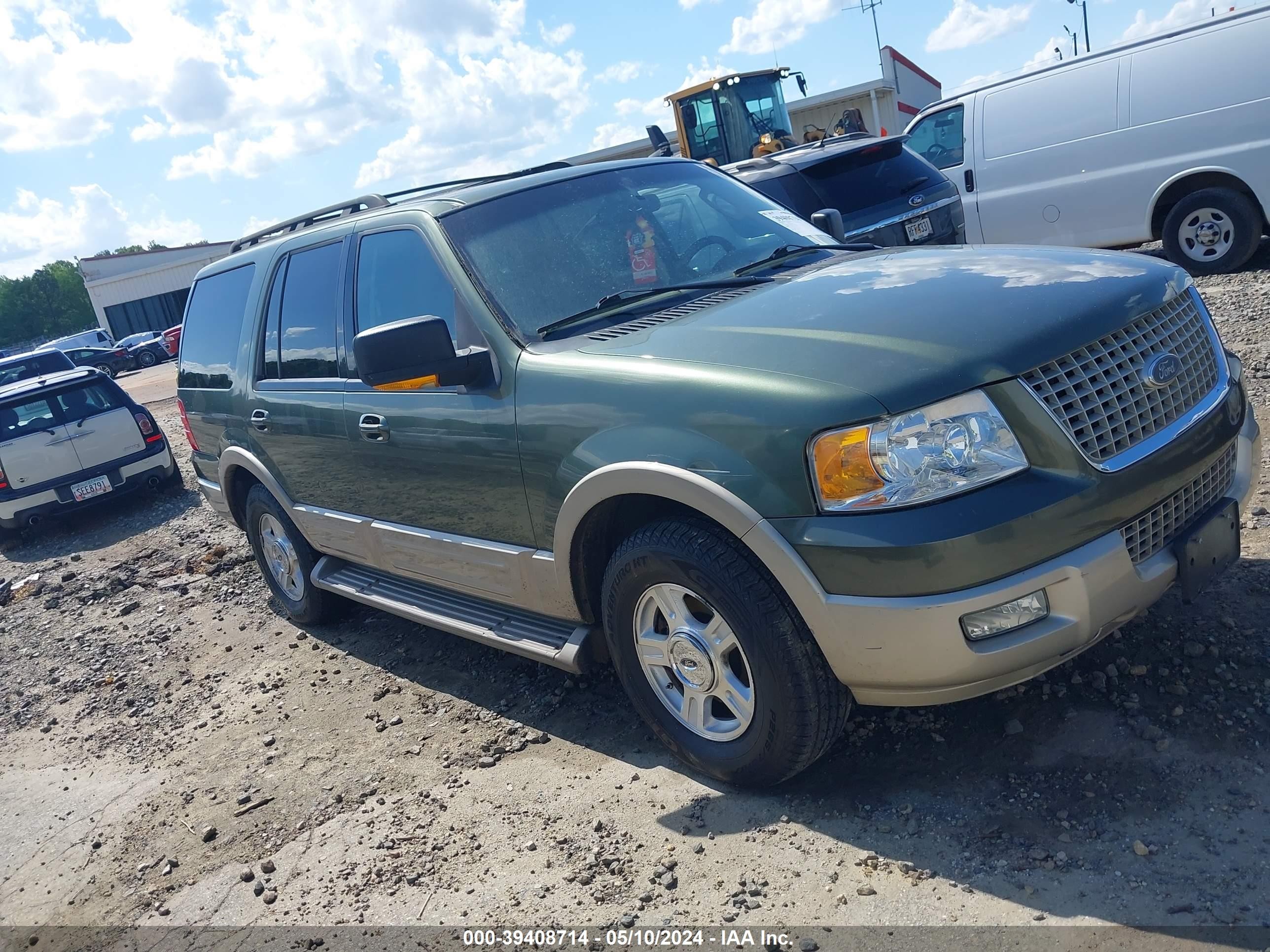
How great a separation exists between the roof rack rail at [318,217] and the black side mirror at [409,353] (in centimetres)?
150

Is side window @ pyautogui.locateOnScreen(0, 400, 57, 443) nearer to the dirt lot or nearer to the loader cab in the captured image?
the dirt lot

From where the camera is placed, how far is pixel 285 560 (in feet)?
18.9

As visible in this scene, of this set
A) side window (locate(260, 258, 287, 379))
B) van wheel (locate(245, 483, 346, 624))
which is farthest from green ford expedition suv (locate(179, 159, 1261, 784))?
van wheel (locate(245, 483, 346, 624))

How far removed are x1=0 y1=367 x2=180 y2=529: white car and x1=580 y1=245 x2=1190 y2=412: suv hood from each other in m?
8.71

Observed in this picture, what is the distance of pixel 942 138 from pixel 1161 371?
337 inches

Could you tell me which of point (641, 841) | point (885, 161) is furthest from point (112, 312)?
point (641, 841)

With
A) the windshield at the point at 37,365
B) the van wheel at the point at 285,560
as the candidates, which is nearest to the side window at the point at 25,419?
the van wheel at the point at 285,560

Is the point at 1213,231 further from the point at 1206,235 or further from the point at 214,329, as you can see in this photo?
the point at 214,329

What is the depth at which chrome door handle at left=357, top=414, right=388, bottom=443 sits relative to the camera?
4.17m

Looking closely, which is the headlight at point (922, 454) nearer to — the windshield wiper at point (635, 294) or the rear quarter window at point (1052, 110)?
the windshield wiper at point (635, 294)

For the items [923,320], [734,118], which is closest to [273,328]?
[923,320]

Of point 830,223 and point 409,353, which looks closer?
point 409,353

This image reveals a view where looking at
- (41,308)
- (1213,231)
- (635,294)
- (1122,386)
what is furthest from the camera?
(41,308)

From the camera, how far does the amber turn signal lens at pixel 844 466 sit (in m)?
2.66
